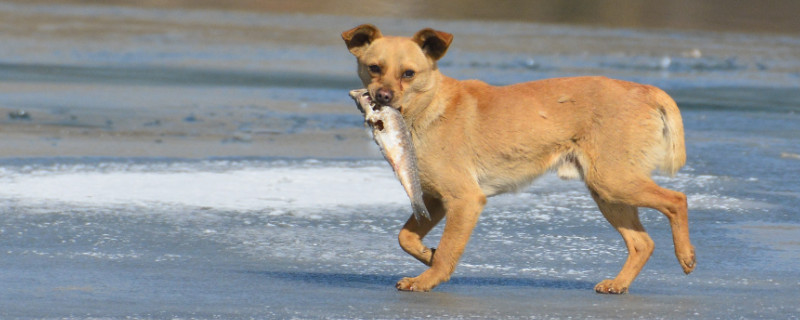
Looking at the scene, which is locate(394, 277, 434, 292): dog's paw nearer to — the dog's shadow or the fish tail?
the dog's shadow

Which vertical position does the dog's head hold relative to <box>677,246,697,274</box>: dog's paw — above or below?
above

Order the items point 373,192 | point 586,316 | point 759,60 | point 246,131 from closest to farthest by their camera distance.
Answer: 1. point 586,316
2. point 373,192
3. point 246,131
4. point 759,60

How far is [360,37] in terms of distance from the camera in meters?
5.81

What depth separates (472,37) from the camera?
20984mm

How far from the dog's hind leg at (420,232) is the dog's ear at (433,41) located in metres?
0.68

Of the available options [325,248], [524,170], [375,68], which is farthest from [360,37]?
[325,248]

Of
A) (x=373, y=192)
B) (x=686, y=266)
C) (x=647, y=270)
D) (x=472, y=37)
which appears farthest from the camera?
(x=472, y=37)

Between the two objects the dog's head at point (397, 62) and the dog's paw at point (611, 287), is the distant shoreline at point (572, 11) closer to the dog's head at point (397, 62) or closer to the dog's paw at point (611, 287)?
the dog's head at point (397, 62)

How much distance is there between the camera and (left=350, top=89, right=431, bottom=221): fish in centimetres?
550

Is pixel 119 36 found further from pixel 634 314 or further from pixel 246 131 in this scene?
pixel 634 314

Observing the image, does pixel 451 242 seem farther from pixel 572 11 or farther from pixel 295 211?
pixel 572 11

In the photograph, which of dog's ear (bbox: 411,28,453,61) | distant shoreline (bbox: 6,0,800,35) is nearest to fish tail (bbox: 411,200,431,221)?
dog's ear (bbox: 411,28,453,61)

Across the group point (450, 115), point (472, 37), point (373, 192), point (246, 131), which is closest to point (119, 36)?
point (472, 37)

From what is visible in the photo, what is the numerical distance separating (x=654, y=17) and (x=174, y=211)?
866 inches
